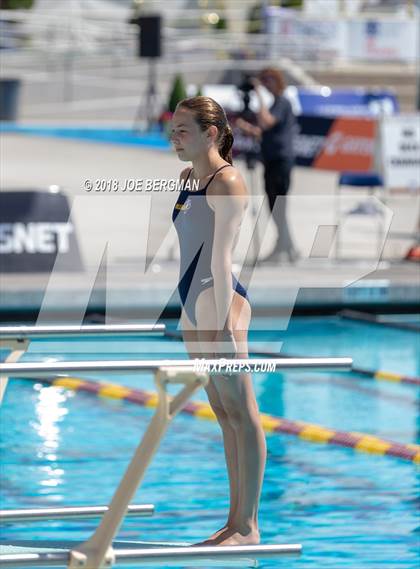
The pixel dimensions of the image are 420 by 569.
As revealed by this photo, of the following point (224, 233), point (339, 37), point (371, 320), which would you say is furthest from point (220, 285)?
point (339, 37)

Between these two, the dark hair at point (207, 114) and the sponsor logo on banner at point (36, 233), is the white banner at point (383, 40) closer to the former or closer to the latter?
the sponsor logo on banner at point (36, 233)

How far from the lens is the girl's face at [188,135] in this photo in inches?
190

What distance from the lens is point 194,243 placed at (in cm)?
484

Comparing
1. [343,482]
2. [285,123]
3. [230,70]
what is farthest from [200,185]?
[230,70]

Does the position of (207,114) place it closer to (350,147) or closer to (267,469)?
(267,469)

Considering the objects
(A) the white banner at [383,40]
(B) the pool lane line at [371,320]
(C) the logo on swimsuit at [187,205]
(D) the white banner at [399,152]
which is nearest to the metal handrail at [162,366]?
(C) the logo on swimsuit at [187,205]

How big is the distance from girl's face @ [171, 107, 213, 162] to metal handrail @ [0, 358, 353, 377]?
0.95 meters

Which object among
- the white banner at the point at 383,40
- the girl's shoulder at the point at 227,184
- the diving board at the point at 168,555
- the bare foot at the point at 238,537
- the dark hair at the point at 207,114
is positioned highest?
the white banner at the point at 383,40

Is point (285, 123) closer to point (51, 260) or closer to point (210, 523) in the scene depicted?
point (51, 260)

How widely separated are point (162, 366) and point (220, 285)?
0.81 m

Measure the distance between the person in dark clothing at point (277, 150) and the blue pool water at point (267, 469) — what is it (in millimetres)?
2027

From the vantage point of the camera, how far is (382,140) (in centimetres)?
1407

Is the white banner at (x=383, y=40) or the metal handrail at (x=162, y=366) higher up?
the white banner at (x=383, y=40)

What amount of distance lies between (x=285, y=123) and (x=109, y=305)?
7.79 ft
